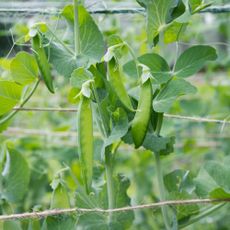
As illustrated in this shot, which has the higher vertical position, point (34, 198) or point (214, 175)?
point (214, 175)

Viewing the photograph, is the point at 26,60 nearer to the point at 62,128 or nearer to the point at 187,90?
the point at 187,90

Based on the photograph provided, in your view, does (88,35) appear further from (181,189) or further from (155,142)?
(181,189)

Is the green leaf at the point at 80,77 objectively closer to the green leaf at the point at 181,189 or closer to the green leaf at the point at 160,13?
the green leaf at the point at 160,13

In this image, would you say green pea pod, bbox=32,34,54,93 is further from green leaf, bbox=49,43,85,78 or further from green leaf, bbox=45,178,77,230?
green leaf, bbox=45,178,77,230

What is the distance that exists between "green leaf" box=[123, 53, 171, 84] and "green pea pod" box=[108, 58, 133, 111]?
0.35 feet

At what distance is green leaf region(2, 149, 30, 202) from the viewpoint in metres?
1.07

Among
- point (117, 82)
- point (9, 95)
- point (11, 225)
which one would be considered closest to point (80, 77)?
point (117, 82)

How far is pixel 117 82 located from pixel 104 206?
0.24m

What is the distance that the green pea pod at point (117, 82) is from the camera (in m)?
0.82

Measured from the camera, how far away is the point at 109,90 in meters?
0.88

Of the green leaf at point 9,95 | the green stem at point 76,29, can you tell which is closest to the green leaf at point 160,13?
the green stem at point 76,29

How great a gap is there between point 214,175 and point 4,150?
38cm

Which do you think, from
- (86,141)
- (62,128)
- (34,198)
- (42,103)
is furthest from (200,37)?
(86,141)

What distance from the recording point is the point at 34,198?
1678 mm
